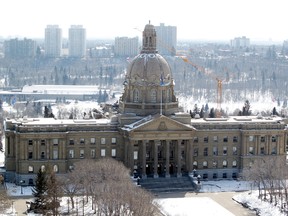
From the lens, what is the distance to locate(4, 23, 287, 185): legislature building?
115 meters

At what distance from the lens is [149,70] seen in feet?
392

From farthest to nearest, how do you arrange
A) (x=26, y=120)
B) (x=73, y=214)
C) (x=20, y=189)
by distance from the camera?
(x=26, y=120) → (x=20, y=189) → (x=73, y=214)

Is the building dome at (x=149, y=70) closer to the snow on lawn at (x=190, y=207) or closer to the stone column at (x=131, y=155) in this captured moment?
the stone column at (x=131, y=155)

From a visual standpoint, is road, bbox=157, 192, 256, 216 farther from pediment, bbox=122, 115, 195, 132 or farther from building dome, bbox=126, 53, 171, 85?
building dome, bbox=126, 53, 171, 85

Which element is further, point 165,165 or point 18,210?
point 165,165

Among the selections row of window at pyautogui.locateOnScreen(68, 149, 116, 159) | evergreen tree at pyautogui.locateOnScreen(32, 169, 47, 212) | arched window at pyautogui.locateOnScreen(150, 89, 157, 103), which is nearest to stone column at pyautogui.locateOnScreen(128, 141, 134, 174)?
row of window at pyautogui.locateOnScreen(68, 149, 116, 159)

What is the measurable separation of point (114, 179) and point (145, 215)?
767 inches

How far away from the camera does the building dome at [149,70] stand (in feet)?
392

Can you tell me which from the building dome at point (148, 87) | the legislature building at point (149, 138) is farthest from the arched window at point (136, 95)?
the legislature building at point (149, 138)

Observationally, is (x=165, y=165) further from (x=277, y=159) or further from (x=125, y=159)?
(x=277, y=159)

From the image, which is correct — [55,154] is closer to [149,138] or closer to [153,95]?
[149,138]

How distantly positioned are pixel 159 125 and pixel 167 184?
9366mm

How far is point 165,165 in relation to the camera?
117000mm

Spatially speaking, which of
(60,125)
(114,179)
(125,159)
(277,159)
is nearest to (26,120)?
(60,125)
